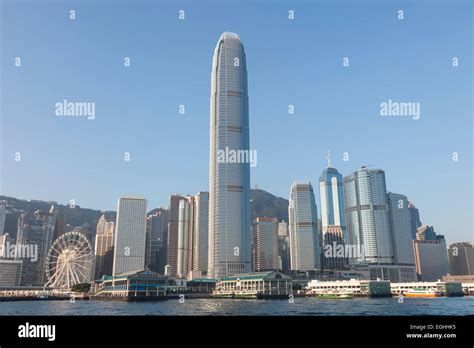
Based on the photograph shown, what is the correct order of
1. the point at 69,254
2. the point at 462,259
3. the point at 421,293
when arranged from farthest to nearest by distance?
the point at 462,259
the point at 69,254
the point at 421,293

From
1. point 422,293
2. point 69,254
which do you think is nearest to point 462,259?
point 422,293

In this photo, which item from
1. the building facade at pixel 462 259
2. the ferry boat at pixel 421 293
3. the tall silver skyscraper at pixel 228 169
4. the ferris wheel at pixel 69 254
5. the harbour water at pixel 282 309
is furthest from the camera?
the building facade at pixel 462 259

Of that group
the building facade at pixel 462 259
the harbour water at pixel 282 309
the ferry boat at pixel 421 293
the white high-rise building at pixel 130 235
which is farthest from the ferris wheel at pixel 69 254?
the building facade at pixel 462 259

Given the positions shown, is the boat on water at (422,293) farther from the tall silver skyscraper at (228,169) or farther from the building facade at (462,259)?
the building facade at (462,259)

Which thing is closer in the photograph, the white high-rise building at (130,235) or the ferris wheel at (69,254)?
the ferris wheel at (69,254)

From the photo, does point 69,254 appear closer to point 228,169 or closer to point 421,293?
point 228,169

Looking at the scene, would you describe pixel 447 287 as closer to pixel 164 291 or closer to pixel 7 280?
pixel 164 291
